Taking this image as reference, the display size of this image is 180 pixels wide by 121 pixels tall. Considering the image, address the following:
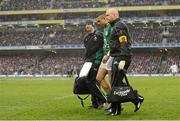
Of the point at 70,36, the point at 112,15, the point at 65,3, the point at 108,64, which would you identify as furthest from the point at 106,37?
the point at 65,3

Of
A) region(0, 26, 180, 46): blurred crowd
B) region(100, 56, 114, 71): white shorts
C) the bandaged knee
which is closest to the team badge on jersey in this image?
the bandaged knee

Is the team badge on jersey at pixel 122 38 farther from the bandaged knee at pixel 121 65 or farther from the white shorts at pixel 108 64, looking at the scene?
the white shorts at pixel 108 64

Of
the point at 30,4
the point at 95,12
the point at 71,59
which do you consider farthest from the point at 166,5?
the point at 30,4

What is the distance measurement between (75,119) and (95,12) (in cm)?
6638

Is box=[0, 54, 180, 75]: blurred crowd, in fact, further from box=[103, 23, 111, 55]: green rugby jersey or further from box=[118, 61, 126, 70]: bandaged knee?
box=[118, 61, 126, 70]: bandaged knee

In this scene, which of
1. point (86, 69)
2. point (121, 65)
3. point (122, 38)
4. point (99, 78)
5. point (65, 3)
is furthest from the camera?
point (65, 3)

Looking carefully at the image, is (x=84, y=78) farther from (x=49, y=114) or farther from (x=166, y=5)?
(x=166, y=5)

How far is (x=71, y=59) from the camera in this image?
7262 centimetres

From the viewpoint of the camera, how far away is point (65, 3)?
79.1 metres

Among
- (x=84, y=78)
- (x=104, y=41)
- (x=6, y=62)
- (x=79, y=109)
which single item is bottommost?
(x=6, y=62)

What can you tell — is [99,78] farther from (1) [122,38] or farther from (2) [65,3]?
(2) [65,3]

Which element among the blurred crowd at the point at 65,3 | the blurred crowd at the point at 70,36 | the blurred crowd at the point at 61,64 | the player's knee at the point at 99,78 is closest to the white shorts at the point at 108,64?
the player's knee at the point at 99,78

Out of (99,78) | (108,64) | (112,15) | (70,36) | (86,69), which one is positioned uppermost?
(112,15)

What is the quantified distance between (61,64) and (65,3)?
44.1 feet
